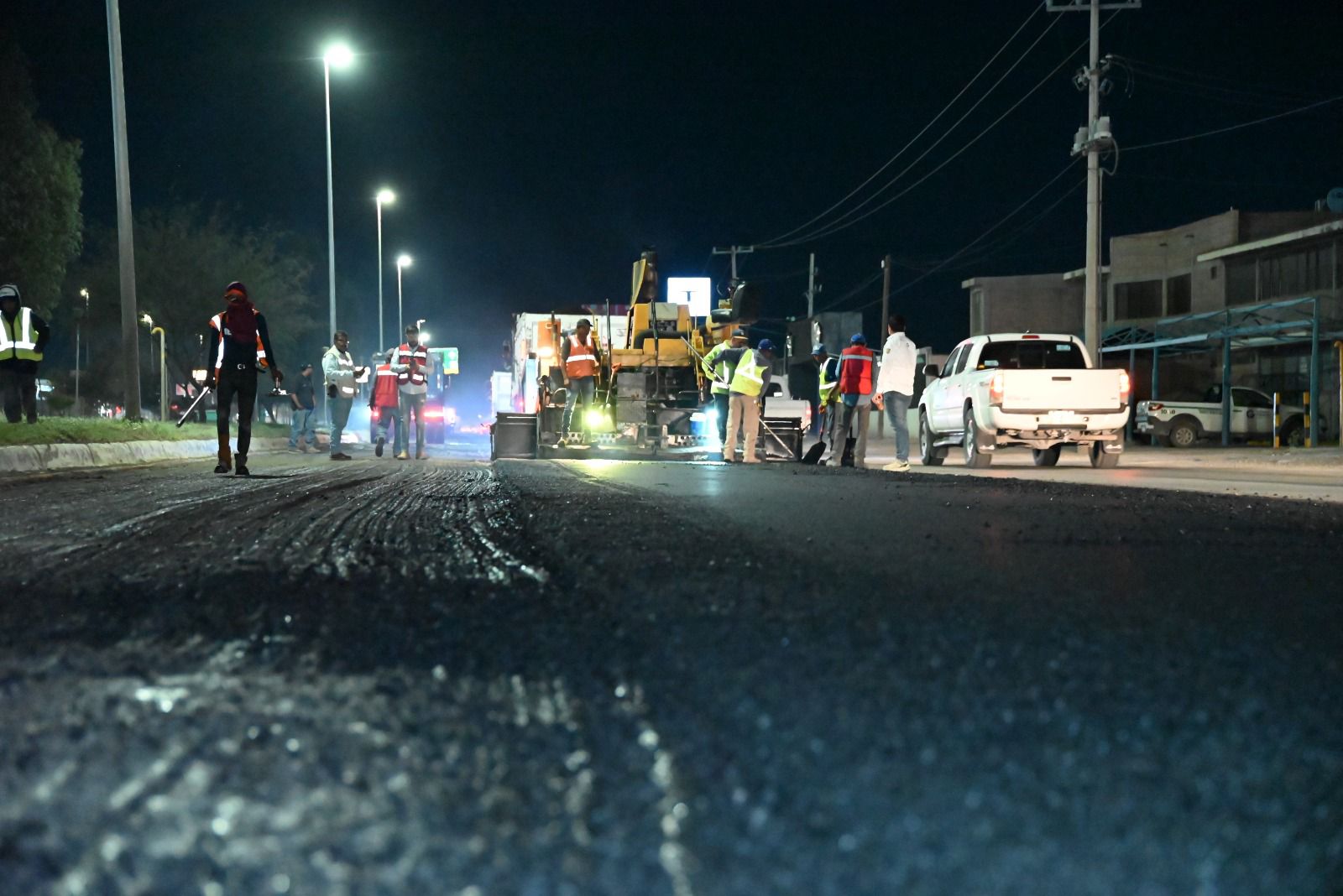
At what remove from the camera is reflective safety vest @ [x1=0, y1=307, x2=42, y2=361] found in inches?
644

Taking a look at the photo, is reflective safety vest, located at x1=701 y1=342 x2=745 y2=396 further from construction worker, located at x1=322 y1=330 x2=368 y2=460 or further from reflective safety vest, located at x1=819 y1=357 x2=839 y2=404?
construction worker, located at x1=322 y1=330 x2=368 y2=460

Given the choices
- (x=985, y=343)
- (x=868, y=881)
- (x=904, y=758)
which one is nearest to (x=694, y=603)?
(x=904, y=758)

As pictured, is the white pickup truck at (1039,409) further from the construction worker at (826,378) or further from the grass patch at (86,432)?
the grass patch at (86,432)

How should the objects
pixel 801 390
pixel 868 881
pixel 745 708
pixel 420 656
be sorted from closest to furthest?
1. pixel 868 881
2. pixel 745 708
3. pixel 420 656
4. pixel 801 390

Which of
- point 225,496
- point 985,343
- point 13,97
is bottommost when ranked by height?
point 225,496

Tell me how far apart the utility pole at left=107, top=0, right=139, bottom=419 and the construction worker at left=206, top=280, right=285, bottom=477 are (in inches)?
274

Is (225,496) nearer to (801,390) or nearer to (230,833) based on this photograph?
(230,833)

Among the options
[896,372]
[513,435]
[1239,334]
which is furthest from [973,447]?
[1239,334]

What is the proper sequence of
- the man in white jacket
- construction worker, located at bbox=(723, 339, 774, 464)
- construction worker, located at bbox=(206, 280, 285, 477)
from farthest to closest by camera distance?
construction worker, located at bbox=(723, 339, 774, 464)
the man in white jacket
construction worker, located at bbox=(206, 280, 285, 477)

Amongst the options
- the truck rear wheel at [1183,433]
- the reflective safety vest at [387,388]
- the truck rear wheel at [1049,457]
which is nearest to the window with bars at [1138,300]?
the truck rear wheel at [1183,433]

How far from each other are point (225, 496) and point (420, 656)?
583cm

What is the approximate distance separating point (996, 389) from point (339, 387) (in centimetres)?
1002

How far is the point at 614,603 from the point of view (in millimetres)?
3270

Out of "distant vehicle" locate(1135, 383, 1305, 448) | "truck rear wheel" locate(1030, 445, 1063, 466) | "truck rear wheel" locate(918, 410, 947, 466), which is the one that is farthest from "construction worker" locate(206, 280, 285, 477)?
"distant vehicle" locate(1135, 383, 1305, 448)
